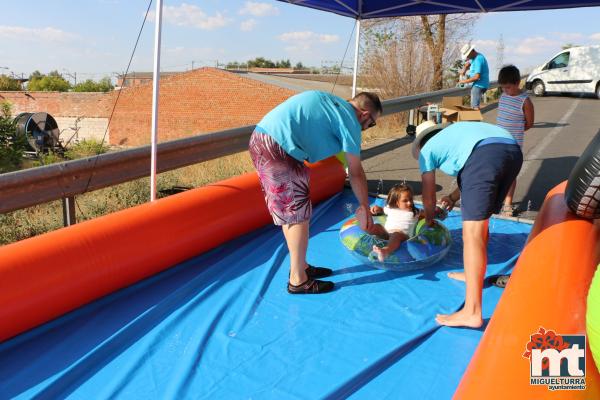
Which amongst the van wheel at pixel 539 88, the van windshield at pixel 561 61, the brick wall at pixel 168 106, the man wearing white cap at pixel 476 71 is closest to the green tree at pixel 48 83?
the brick wall at pixel 168 106

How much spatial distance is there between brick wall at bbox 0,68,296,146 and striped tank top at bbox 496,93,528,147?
30799 millimetres

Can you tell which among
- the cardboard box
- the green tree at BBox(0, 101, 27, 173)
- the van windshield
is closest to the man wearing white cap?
the cardboard box

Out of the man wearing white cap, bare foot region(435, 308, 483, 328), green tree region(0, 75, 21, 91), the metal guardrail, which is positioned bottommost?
bare foot region(435, 308, 483, 328)

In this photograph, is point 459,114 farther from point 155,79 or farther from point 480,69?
point 155,79

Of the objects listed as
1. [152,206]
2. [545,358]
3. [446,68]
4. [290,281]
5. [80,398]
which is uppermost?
[446,68]

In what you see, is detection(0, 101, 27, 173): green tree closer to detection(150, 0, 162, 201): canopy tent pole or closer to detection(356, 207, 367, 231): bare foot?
detection(150, 0, 162, 201): canopy tent pole

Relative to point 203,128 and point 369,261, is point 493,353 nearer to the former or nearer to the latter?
point 369,261

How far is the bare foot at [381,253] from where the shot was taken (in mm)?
4094

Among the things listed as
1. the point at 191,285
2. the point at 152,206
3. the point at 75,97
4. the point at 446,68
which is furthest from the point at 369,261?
the point at 75,97

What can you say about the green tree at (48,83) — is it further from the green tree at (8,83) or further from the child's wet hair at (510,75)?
the child's wet hair at (510,75)

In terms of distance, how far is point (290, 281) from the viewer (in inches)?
151

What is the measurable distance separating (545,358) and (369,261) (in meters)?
2.13

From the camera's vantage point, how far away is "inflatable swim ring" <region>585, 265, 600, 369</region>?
7.13ft

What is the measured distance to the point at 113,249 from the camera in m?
3.57
